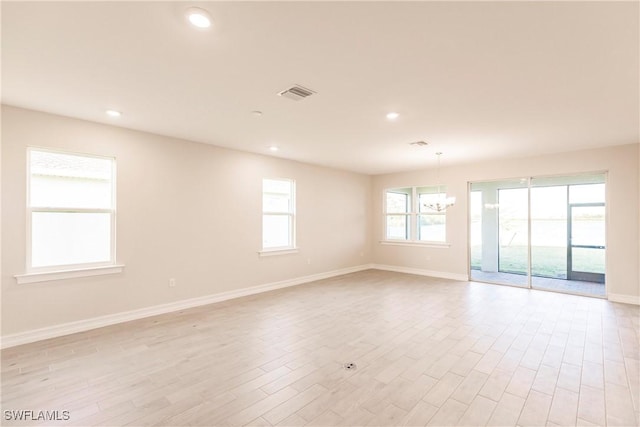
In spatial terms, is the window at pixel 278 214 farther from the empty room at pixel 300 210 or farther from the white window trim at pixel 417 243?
the white window trim at pixel 417 243

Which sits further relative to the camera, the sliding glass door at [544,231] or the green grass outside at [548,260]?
the green grass outside at [548,260]

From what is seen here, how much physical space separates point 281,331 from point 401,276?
166 inches

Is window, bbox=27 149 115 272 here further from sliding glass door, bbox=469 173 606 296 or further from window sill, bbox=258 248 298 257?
sliding glass door, bbox=469 173 606 296

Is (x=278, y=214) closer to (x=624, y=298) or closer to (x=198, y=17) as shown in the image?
(x=198, y=17)

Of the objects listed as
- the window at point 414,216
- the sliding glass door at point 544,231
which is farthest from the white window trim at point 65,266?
the sliding glass door at point 544,231

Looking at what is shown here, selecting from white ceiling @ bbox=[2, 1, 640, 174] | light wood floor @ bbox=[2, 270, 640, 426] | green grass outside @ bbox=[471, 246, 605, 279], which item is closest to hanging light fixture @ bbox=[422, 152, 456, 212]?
green grass outside @ bbox=[471, 246, 605, 279]

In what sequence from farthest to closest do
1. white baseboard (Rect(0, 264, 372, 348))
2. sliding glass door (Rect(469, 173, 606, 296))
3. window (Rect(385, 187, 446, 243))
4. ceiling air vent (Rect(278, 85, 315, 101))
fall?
1. window (Rect(385, 187, 446, 243))
2. sliding glass door (Rect(469, 173, 606, 296))
3. white baseboard (Rect(0, 264, 372, 348))
4. ceiling air vent (Rect(278, 85, 315, 101))

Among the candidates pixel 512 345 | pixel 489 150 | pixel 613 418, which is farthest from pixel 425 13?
pixel 489 150

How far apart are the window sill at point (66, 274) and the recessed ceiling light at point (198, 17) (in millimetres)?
3379

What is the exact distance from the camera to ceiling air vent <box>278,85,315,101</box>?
2.86m

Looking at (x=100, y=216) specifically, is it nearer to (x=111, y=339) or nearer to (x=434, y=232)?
(x=111, y=339)

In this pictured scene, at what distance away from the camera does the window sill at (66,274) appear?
11.0ft

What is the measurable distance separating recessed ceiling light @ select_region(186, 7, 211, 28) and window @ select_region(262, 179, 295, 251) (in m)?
3.99

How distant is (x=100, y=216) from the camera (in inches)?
156
